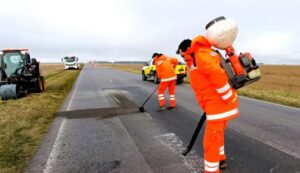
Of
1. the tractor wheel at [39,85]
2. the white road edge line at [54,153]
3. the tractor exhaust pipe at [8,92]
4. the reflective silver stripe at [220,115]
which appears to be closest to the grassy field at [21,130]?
the white road edge line at [54,153]

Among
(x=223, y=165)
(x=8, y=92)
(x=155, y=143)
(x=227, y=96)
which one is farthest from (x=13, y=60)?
(x=227, y=96)

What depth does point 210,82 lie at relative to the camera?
3662mm

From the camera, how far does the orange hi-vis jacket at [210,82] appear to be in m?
3.50

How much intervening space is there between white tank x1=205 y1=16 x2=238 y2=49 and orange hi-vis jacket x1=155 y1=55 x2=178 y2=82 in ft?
19.0

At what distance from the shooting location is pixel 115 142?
19.6ft

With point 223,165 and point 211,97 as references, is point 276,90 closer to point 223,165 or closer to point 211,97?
point 223,165

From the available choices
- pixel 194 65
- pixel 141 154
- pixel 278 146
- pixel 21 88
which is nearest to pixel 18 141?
pixel 141 154

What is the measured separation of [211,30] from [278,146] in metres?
3.03

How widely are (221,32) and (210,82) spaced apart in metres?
0.63

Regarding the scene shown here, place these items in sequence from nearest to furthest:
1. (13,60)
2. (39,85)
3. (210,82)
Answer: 1. (210,82)
2. (13,60)
3. (39,85)

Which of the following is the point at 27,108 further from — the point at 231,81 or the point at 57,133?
the point at 231,81

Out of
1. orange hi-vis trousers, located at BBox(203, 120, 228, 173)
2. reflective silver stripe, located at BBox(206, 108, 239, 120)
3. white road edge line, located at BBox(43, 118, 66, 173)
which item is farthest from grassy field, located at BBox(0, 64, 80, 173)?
reflective silver stripe, located at BBox(206, 108, 239, 120)

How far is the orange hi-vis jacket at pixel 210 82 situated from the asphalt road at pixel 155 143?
3.68 feet

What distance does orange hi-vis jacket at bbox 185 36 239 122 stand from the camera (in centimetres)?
350
